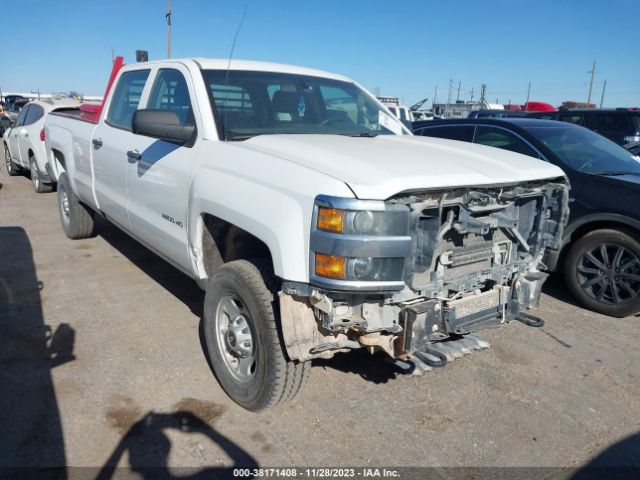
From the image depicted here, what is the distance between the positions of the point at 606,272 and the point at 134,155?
4.30m

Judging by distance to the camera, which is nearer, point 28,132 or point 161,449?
point 161,449

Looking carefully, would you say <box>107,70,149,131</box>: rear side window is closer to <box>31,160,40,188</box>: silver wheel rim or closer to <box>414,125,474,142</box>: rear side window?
<box>414,125,474,142</box>: rear side window

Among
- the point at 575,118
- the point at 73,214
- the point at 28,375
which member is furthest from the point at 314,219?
the point at 575,118

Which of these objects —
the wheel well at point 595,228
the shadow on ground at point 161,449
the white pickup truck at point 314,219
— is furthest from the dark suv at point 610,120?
the shadow on ground at point 161,449

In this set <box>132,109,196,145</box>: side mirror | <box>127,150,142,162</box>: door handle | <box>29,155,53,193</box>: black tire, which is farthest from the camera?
<box>29,155,53,193</box>: black tire

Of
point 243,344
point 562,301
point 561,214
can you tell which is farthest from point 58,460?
point 562,301

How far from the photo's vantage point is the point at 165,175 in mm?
3633

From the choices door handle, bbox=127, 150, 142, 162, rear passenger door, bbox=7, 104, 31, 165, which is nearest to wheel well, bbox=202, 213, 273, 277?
door handle, bbox=127, 150, 142, 162

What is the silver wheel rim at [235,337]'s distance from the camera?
307cm

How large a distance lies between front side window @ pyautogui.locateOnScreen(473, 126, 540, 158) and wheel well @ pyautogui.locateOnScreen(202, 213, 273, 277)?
3.58 metres

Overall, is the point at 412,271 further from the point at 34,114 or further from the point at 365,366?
the point at 34,114

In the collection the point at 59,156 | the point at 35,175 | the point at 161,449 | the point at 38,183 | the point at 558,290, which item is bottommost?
the point at 161,449

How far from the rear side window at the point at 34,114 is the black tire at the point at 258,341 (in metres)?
8.60

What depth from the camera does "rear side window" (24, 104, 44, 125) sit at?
392 inches
